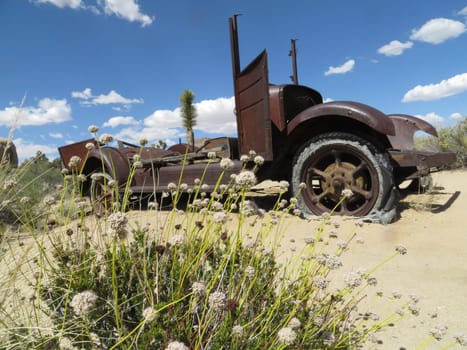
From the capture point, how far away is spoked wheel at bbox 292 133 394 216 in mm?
3740

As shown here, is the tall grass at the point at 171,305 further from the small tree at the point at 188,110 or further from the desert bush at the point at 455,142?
the small tree at the point at 188,110

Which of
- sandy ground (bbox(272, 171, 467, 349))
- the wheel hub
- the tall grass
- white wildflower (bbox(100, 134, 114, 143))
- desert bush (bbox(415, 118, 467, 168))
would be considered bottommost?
sandy ground (bbox(272, 171, 467, 349))

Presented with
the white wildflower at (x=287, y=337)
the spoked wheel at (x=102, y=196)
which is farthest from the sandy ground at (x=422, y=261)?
the spoked wheel at (x=102, y=196)

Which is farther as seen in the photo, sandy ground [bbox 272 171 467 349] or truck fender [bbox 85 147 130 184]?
truck fender [bbox 85 147 130 184]

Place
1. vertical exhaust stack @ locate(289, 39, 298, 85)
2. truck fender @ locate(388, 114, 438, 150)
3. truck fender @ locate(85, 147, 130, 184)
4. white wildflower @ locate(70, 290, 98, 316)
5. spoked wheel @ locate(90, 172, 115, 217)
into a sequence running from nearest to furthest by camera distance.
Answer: white wildflower @ locate(70, 290, 98, 316), spoked wheel @ locate(90, 172, 115, 217), truck fender @ locate(388, 114, 438, 150), truck fender @ locate(85, 147, 130, 184), vertical exhaust stack @ locate(289, 39, 298, 85)

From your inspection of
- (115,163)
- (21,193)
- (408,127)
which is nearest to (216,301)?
(115,163)

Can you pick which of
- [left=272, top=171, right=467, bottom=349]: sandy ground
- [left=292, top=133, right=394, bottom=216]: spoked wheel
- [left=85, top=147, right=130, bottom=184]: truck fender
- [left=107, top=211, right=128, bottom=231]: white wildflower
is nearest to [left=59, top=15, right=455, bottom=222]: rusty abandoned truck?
[left=292, top=133, right=394, bottom=216]: spoked wheel

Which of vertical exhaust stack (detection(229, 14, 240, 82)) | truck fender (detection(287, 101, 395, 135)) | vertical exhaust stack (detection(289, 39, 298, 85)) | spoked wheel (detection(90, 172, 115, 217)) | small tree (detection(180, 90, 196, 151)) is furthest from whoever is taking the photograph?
small tree (detection(180, 90, 196, 151))

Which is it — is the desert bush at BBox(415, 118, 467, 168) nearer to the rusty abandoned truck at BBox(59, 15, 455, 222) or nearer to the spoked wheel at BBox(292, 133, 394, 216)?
the rusty abandoned truck at BBox(59, 15, 455, 222)

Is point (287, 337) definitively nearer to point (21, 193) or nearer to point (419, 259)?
point (419, 259)

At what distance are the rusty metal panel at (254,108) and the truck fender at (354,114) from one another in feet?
1.47

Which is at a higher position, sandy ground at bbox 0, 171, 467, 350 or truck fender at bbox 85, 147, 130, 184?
truck fender at bbox 85, 147, 130, 184

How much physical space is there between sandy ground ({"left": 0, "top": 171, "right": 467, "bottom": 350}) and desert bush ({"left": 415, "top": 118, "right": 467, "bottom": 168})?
5089mm

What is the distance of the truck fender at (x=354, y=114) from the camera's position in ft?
11.8
